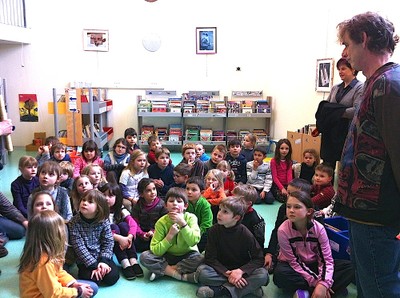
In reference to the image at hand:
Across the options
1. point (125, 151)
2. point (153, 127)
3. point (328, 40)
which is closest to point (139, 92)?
point (153, 127)

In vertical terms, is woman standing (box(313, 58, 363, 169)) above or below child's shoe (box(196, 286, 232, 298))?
above

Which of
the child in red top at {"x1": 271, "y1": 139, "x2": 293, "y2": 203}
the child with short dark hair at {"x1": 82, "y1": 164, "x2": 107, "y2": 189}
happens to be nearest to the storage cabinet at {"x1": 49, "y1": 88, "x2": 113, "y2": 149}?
the child with short dark hair at {"x1": 82, "y1": 164, "x2": 107, "y2": 189}

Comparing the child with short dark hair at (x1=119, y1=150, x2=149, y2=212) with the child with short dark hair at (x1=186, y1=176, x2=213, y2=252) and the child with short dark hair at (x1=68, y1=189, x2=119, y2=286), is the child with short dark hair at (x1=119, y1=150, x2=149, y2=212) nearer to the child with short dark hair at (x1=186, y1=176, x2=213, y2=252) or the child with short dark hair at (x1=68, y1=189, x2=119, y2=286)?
the child with short dark hair at (x1=186, y1=176, x2=213, y2=252)

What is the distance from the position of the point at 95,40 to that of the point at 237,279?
6255 millimetres

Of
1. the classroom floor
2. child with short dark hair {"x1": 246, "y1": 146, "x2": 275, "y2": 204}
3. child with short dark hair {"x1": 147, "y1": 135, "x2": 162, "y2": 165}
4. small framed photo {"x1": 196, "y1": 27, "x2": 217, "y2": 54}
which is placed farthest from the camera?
small framed photo {"x1": 196, "y1": 27, "x2": 217, "y2": 54}

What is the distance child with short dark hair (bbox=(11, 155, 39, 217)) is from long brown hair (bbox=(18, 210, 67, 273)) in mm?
1734

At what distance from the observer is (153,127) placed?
770 cm

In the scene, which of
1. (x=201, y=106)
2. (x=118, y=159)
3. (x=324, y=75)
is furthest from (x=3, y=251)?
(x=201, y=106)

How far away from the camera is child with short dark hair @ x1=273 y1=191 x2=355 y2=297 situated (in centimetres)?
242

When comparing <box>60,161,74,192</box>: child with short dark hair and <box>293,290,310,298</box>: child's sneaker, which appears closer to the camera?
<box>293,290,310,298</box>: child's sneaker

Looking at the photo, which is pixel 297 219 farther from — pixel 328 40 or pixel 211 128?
pixel 211 128

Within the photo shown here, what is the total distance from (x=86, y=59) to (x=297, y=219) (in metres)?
6.25

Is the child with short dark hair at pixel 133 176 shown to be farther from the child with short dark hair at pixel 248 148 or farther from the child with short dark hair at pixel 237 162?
the child with short dark hair at pixel 248 148

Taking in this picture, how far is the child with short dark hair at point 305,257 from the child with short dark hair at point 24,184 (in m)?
2.39
